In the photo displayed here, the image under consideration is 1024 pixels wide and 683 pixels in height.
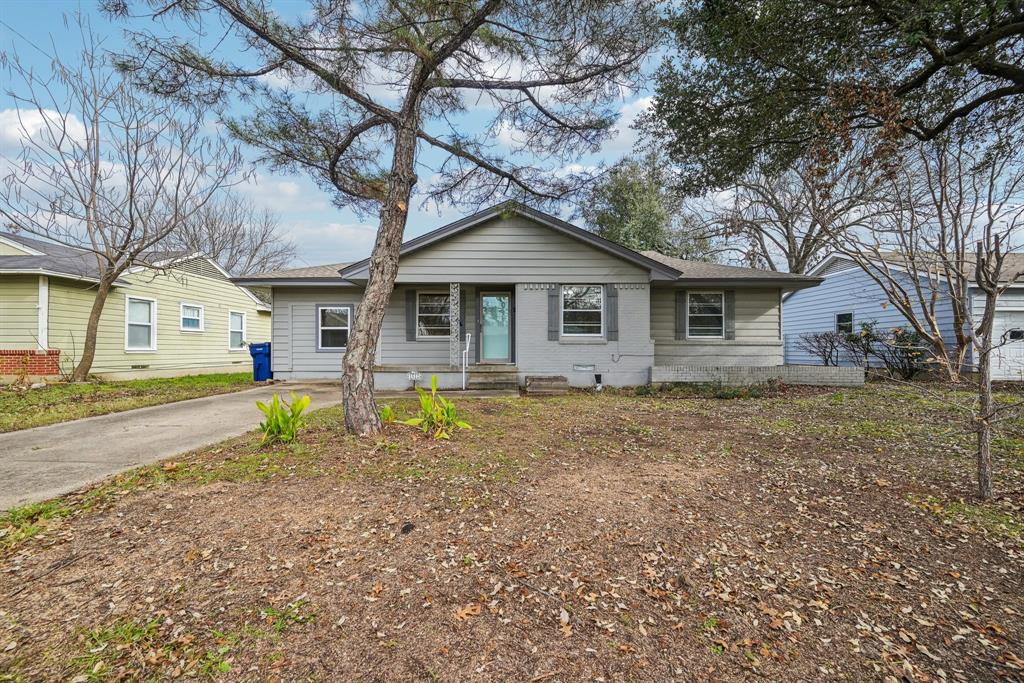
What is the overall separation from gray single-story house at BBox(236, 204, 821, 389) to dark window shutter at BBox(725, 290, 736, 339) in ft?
0.09

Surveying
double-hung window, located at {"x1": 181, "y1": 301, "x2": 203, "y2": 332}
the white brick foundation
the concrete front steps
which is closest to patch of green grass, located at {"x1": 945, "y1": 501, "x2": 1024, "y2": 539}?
the white brick foundation

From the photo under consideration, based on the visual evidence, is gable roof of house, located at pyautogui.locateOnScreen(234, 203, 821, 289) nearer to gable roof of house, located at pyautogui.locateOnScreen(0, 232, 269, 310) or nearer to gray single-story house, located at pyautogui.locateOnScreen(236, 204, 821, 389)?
gray single-story house, located at pyautogui.locateOnScreen(236, 204, 821, 389)

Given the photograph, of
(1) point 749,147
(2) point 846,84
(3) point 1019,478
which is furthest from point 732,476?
(1) point 749,147

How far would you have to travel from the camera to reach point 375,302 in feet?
17.3

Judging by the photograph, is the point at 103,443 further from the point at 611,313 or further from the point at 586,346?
the point at 611,313

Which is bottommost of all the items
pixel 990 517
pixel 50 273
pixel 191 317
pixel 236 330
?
pixel 990 517

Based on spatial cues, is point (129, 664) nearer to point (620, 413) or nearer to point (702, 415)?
point (620, 413)

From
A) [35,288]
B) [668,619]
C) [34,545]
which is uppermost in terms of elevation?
[35,288]

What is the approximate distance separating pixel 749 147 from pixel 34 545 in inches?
364

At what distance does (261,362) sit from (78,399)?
3.99 m

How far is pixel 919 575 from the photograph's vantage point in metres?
2.75

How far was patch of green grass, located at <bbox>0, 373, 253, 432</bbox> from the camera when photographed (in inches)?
255

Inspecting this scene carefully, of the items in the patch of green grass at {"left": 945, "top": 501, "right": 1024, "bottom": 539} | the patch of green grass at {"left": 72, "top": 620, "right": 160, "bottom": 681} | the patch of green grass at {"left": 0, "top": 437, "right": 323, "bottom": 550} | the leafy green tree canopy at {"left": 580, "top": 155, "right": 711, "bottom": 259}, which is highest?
the leafy green tree canopy at {"left": 580, "top": 155, "right": 711, "bottom": 259}

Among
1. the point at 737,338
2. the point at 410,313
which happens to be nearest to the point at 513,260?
the point at 410,313
